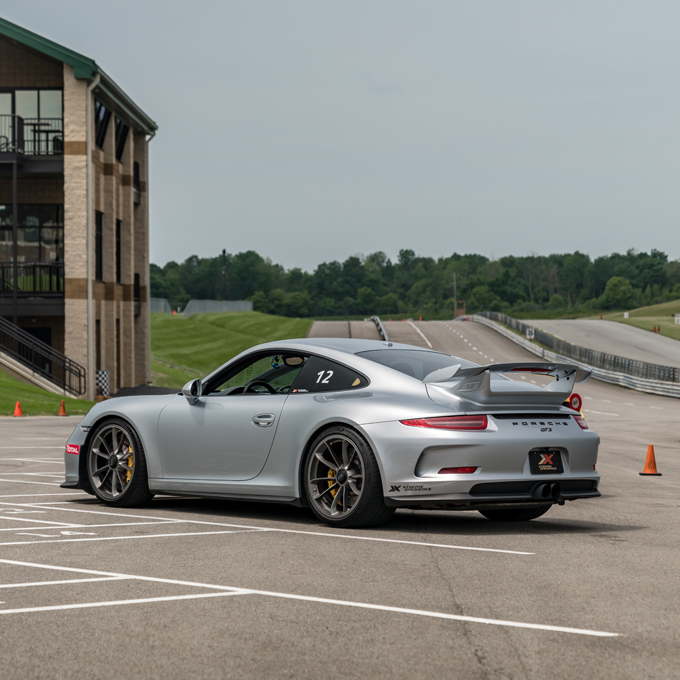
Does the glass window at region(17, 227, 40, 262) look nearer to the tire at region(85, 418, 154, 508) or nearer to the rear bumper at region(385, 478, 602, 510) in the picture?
the tire at region(85, 418, 154, 508)

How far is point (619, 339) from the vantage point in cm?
7694

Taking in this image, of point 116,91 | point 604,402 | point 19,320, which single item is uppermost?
point 116,91

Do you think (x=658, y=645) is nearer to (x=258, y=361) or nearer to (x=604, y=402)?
(x=258, y=361)

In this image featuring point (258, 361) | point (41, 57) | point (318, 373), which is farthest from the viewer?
point (41, 57)

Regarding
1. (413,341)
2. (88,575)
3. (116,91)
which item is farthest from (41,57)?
(413,341)

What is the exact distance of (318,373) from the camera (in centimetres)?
815

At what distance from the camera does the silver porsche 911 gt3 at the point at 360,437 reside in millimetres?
7285

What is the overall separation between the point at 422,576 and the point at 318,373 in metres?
2.57

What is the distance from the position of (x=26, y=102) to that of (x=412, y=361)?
33.1m

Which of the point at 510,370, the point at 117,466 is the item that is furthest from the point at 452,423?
the point at 117,466

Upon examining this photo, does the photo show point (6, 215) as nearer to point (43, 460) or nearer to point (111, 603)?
point (43, 460)

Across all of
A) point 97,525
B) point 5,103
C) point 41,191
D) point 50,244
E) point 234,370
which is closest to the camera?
point 97,525

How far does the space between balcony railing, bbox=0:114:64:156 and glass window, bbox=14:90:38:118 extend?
0.32 m

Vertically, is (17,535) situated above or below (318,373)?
below
